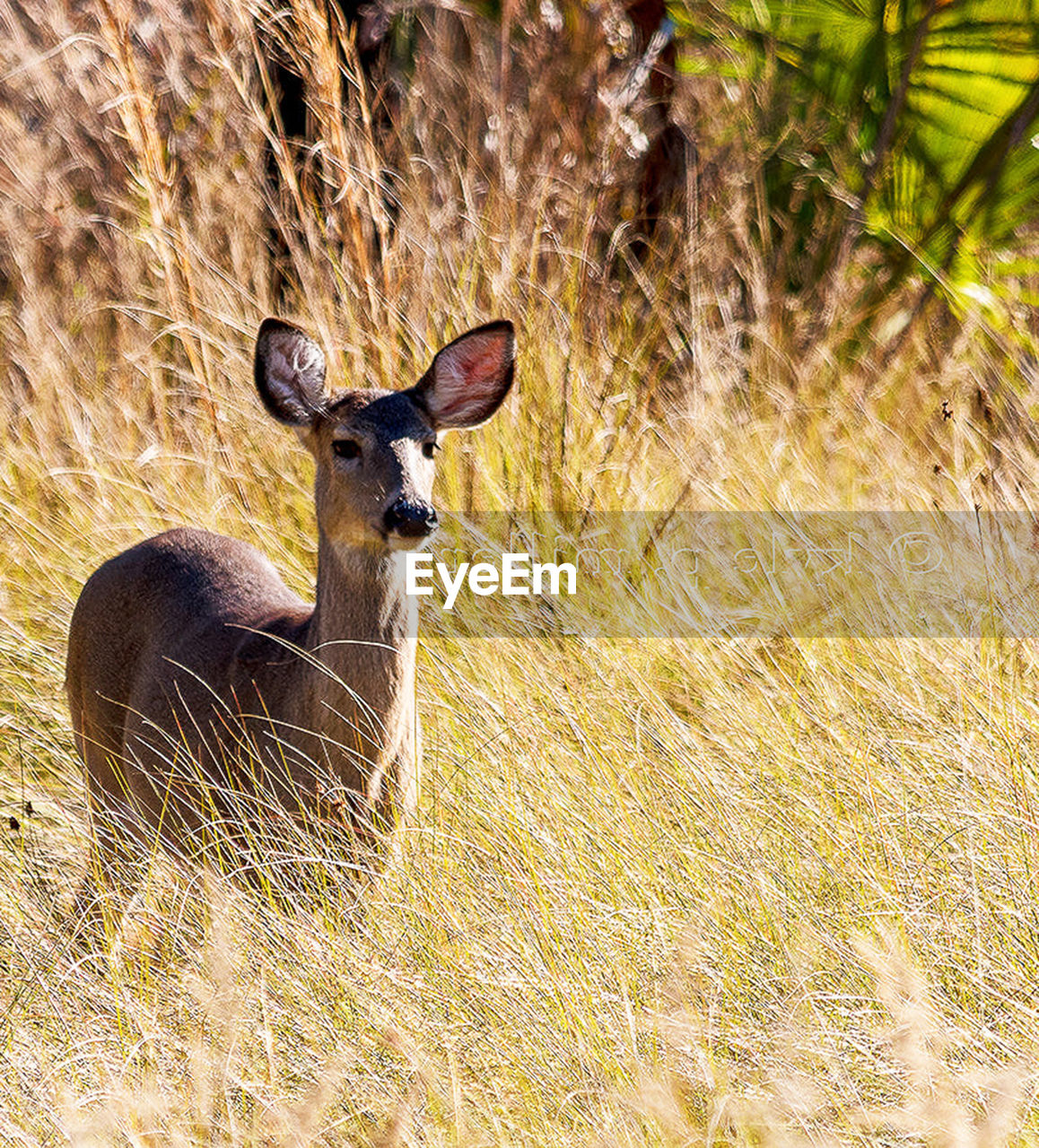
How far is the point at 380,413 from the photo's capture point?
3459 mm

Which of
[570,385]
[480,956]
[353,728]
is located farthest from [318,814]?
[570,385]

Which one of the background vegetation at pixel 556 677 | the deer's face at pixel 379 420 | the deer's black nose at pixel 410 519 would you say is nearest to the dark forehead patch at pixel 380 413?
the deer's face at pixel 379 420

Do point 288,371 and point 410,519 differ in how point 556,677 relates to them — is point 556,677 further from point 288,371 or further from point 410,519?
point 288,371

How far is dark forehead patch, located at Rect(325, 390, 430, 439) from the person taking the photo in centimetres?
342

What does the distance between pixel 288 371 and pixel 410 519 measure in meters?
0.56

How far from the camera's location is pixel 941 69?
20.7ft

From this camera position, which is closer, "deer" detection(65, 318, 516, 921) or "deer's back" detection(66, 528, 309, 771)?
"deer" detection(65, 318, 516, 921)

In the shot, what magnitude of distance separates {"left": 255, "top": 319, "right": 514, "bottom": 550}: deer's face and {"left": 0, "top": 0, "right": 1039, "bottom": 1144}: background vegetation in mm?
532

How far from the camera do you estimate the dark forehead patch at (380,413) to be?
3.42 metres

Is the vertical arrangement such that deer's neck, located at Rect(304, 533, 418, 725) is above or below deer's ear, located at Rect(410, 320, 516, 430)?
below

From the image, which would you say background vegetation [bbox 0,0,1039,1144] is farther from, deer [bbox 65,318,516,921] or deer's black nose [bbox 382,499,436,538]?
deer's black nose [bbox 382,499,436,538]

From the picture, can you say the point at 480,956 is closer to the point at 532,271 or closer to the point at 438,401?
the point at 438,401
